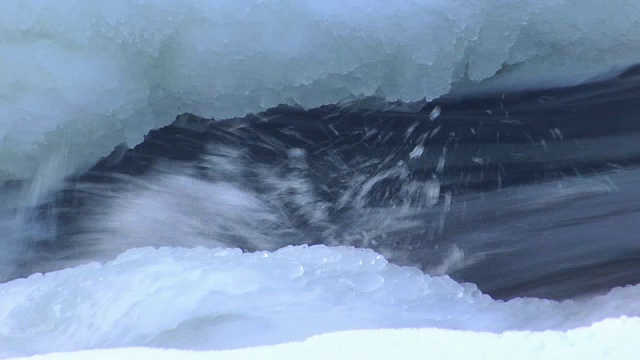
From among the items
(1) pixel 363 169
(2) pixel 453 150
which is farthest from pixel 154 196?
(2) pixel 453 150

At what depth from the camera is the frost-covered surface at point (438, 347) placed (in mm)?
723

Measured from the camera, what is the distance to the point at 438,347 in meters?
0.74

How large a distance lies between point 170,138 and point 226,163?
0.36 feet

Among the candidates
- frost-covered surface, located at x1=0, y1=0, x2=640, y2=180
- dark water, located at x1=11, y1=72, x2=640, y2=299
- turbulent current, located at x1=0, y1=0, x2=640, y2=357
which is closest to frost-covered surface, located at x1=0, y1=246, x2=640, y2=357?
turbulent current, located at x1=0, y1=0, x2=640, y2=357

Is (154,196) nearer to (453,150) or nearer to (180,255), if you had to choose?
(180,255)

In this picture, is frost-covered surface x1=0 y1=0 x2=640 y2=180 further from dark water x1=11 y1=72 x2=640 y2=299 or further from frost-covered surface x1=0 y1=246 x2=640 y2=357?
frost-covered surface x1=0 y1=246 x2=640 y2=357

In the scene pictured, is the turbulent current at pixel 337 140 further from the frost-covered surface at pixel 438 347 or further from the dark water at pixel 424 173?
the frost-covered surface at pixel 438 347

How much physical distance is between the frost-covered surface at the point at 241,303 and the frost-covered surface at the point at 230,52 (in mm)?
291

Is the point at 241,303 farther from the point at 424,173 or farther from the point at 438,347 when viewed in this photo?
the point at 424,173

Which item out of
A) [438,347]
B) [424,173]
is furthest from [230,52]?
[438,347]

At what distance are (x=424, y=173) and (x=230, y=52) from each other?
15.5 inches

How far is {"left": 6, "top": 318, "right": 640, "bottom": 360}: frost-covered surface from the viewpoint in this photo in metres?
0.72

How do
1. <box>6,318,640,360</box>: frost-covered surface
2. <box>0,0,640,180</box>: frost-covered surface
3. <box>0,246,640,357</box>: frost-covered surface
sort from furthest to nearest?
<box>0,0,640,180</box>: frost-covered surface → <box>0,246,640,357</box>: frost-covered surface → <box>6,318,640,360</box>: frost-covered surface

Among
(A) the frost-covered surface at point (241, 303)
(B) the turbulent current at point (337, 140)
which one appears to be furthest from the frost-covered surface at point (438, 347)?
(B) the turbulent current at point (337, 140)
